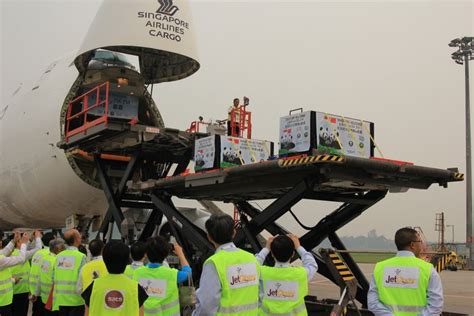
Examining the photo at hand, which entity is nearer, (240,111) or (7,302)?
(7,302)

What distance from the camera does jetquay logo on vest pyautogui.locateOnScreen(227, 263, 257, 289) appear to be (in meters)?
4.44

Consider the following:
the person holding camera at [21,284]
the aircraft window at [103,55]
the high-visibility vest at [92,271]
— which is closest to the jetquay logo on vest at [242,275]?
the high-visibility vest at [92,271]

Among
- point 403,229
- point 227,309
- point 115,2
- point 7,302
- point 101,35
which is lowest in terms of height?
point 7,302

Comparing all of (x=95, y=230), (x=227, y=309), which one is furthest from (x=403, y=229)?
(x=95, y=230)

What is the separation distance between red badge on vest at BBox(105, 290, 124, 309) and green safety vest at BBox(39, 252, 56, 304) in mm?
4153

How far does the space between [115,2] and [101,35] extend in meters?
0.83

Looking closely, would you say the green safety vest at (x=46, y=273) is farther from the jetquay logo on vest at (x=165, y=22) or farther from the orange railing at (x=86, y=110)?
the jetquay logo on vest at (x=165, y=22)

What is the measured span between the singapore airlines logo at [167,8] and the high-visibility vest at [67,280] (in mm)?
6635

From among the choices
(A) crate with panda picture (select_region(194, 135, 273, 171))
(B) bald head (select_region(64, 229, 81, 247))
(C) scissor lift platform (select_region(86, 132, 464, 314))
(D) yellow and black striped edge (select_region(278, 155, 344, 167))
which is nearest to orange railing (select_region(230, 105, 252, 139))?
(C) scissor lift platform (select_region(86, 132, 464, 314))

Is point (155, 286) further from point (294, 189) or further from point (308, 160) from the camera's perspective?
point (294, 189)

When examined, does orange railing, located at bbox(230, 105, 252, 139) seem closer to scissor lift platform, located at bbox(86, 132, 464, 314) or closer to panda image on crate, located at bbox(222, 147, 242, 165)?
scissor lift platform, located at bbox(86, 132, 464, 314)

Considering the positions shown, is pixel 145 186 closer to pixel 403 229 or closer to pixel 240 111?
pixel 240 111

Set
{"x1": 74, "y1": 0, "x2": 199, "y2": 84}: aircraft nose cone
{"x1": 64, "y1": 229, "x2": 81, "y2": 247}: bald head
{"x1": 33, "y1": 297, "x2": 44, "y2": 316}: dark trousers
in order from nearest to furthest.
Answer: {"x1": 64, "y1": 229, "x2": 81, "y2": 247}: bald head < {"x1": 33, "y1": 297, "x2": 44, "y2": 316}: dark trousers < {"x1": 74, "y1": 0, "x2": 199, "y2": 84}: aircraft nose cone

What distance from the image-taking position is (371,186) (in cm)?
896
